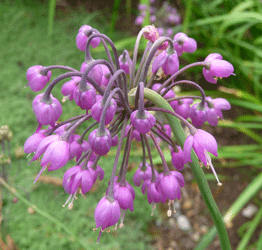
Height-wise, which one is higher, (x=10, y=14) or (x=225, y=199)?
(x=10, y=14)

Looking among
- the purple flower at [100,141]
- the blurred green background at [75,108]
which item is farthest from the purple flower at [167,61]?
the blurred green background at [75,108]

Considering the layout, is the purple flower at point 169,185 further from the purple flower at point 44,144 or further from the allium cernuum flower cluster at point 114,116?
the purple flower at point 44,144

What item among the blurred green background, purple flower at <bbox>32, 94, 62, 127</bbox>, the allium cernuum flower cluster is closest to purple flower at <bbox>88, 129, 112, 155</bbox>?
the allium cernuum flower cluster

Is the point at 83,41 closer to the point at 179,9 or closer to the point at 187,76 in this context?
the point at 187,76

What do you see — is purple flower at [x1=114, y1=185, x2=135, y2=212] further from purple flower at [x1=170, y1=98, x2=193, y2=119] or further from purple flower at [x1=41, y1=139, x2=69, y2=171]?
purple flower at [x1=170, y1=98, x2=193, y2=119]

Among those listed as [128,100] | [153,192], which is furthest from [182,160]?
[128,100]

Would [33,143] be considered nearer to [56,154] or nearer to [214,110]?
[56,154]

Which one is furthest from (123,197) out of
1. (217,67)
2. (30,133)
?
(30,133)

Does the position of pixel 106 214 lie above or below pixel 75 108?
above
